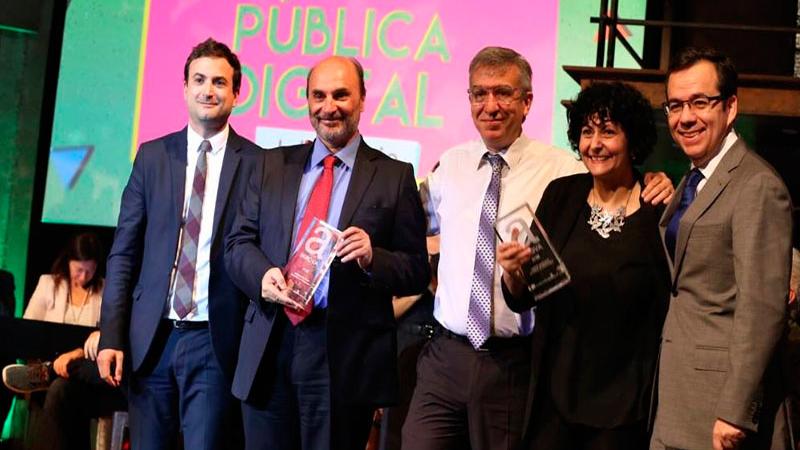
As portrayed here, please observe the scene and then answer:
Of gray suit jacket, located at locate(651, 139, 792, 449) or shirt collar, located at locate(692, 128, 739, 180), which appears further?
shirt collar, located at locate(692, 128, 739, 180)

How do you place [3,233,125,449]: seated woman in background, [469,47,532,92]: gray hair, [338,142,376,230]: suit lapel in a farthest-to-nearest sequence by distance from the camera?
1. [3,233,125,449]: seated woman in background
2. [469,47,532,92]: gray hair
3. [338,142,376,230]: suit lapel

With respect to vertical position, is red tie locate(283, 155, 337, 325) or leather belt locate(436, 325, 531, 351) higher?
red tie locate(283, 155, 337, 325)

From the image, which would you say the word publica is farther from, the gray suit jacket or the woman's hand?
the gray suit jacket

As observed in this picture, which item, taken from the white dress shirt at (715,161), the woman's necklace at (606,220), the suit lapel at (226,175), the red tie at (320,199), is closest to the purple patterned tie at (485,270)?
the woman's necklace at (606,220)

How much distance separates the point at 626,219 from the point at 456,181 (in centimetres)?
63

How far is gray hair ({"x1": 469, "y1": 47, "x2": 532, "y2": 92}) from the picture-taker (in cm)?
343

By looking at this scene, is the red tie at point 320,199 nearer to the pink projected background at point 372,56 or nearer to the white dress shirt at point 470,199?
the white dress shirt at point 470,199

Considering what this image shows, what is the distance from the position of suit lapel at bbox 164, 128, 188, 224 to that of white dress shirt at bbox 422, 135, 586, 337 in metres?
0.81

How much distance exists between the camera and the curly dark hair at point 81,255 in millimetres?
5781

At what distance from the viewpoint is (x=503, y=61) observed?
11.3 feet

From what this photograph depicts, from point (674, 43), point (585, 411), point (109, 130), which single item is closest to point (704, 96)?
point (585, 411)

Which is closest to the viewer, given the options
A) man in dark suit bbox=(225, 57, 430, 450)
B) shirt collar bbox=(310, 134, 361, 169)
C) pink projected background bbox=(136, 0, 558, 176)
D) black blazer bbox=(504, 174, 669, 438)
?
black blazer bbox=(504, 174, 669, 438)

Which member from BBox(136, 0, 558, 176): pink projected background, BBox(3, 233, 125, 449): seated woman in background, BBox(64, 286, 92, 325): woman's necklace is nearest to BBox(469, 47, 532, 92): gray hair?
BBox(136, 0, 558, 176): pink projected background

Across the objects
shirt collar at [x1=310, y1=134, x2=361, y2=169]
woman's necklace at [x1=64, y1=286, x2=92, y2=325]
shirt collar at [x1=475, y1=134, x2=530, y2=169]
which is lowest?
woman's necklace at [x1=64, y1=286, x2=92, y2=325]
